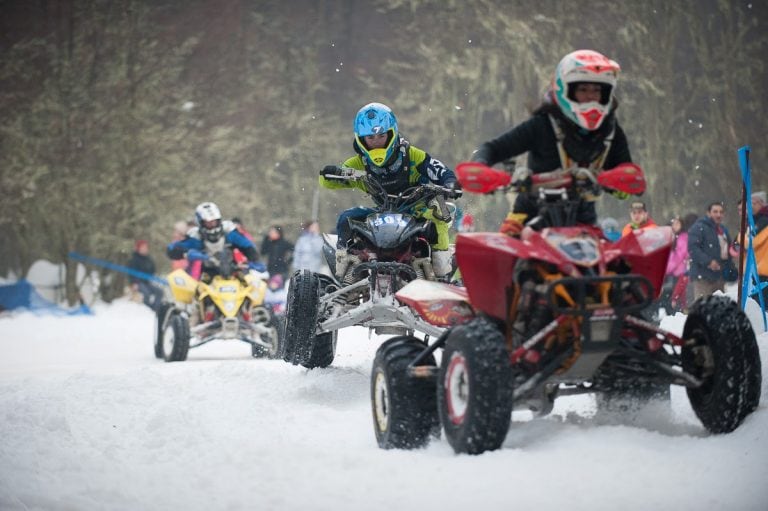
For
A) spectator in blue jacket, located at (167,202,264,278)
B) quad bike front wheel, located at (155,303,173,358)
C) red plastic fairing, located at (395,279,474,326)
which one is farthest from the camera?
spectator in blue jacket, located at (167,202,264,278)

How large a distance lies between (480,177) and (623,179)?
784 mm

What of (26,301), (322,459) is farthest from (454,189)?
(26,301)

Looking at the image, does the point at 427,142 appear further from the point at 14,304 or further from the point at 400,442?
the point at 400,442

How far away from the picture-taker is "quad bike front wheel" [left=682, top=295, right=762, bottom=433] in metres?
5.93

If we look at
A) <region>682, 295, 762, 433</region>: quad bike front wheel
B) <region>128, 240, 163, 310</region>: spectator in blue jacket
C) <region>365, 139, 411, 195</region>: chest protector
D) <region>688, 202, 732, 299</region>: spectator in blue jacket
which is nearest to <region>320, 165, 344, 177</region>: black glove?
<region>365, 139, 411, 195</region>: chest protector

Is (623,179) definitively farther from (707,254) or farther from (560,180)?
(707,254)

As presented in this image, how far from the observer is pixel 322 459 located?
6.16m

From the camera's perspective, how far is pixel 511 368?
5.76m

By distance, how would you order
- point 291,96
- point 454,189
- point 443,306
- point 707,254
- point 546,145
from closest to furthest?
1. point 546,145
2. point 443,306
3. point 454,189
4. point 707,254
5. point 291,96

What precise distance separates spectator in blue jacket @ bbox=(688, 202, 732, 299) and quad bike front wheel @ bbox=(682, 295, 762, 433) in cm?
848

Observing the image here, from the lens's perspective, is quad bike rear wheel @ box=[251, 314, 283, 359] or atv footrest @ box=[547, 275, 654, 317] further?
quad bike rear wheel @ box=[251, 314, 283, 359]

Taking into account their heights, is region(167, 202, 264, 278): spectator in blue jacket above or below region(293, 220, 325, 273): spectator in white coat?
above

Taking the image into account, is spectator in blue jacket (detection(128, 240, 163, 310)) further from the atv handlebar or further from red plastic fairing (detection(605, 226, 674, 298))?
red plastic fairing (detection(605, 226, 674, 298))

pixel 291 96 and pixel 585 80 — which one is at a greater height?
pixel 291 96
